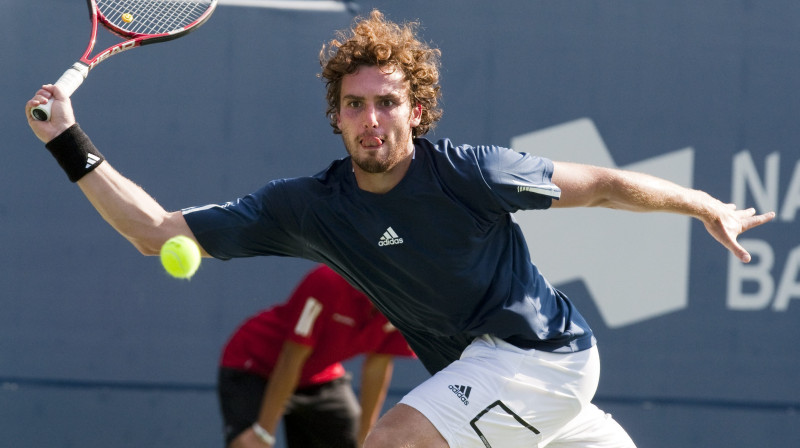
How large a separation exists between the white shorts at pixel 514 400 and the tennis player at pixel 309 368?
3.82 ft

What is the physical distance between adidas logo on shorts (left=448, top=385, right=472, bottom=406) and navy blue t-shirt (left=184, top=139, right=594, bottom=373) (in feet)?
0.64

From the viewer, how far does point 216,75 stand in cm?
506

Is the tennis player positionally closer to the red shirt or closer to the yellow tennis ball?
the red shirt

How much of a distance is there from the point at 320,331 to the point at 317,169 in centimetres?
97

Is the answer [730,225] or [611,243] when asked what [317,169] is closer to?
[611,243]

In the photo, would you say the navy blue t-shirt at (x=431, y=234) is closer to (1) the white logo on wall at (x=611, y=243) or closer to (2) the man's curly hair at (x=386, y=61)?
(2) the man's curly hair at (x=386, y=61)

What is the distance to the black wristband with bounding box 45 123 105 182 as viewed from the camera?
2.93 metres

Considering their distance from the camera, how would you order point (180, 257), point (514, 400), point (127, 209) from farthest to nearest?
point (514, 400), point (127, 209), point (180, 257)

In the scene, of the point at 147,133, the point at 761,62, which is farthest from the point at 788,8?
the point at 147,133

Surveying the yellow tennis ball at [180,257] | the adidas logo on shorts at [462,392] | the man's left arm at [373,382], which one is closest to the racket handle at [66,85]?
the yellow tennis ball at [180,257]

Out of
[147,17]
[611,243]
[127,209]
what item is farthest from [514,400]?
[611,243]

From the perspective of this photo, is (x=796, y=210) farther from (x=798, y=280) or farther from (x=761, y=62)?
(x=761, y=62)

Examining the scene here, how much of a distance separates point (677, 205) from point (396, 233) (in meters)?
0.91

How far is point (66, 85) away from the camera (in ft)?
9.79
